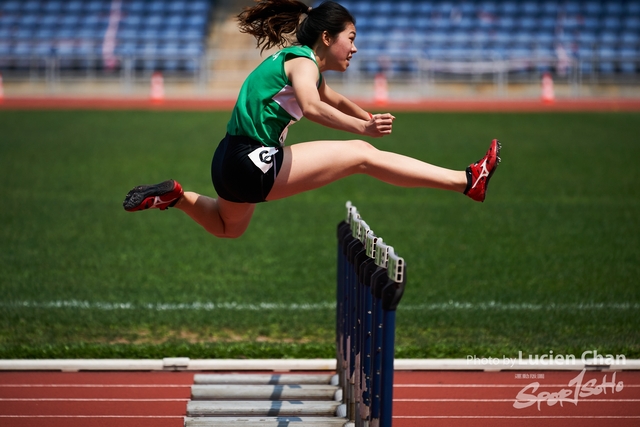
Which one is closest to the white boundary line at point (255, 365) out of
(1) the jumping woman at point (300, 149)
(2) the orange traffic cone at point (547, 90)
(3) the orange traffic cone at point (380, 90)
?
(1) the jumping woman at point (300, 149)

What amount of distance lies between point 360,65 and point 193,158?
12428 millimetres

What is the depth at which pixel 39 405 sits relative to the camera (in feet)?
16.6

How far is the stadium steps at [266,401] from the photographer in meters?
4.53

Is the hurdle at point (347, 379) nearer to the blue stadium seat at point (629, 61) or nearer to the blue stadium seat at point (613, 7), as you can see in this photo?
the blue stadium seat at point (629, 61)

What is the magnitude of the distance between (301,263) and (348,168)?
414 cm

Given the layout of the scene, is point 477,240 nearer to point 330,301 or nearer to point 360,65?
point 330,301

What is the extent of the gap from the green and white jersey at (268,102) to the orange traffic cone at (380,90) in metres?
19.0

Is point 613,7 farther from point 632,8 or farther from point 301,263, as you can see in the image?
point 301,263

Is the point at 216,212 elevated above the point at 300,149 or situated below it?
below

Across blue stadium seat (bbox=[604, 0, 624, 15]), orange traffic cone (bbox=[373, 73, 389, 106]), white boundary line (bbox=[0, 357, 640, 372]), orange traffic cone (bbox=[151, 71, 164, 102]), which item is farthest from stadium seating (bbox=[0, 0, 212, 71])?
white boundary line (bbox=[0, 357, 640, 372])

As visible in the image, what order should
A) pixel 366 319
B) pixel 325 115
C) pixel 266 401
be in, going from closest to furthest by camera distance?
pixel 325 115
pixel 366 319
pixel 266 401

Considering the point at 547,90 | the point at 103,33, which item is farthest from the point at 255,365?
the point at 103,33

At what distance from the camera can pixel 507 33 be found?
92.7 ft

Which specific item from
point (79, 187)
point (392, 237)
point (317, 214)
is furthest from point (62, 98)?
point (392, 237)
